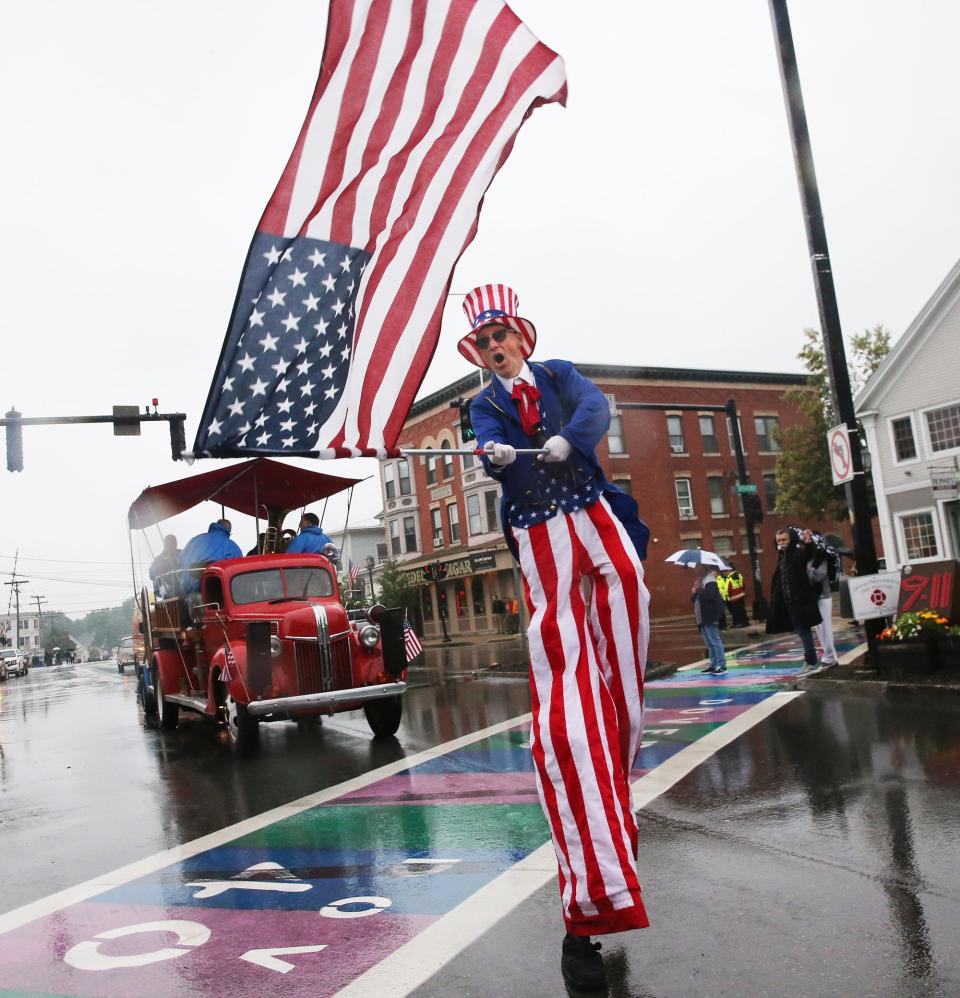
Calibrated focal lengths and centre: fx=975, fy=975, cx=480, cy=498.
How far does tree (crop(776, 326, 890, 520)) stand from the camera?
34.9 metres

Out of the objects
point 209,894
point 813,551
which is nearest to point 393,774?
point 209,894

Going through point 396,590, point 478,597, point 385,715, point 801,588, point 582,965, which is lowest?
point 582,965

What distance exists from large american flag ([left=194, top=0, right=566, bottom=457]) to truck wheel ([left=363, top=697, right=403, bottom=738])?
20.8ft

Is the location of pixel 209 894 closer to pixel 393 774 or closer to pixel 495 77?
pixel 393 774

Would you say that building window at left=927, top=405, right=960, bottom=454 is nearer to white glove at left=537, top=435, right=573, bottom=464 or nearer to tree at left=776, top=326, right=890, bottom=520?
tree at left=776, top=326, right=890, bottom=520

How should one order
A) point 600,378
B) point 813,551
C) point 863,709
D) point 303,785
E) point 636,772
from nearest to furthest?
1. point 636,772
2. point 303,785
3. point 863,709
4. point 813,551
5. point 600,378

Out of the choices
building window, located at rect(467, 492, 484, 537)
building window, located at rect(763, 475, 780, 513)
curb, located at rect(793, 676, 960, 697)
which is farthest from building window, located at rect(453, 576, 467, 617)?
curb, located at rect(793, 676, 960, 697)

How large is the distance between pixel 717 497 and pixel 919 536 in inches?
703

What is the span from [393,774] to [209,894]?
3167 millimetres

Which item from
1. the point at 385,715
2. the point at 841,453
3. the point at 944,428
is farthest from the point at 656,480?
the point at 385,715

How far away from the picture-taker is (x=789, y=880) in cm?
370

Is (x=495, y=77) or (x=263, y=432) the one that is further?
(x=495, y=77)

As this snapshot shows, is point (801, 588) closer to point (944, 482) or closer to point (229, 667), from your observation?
point (229, 667)

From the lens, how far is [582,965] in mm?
2855
